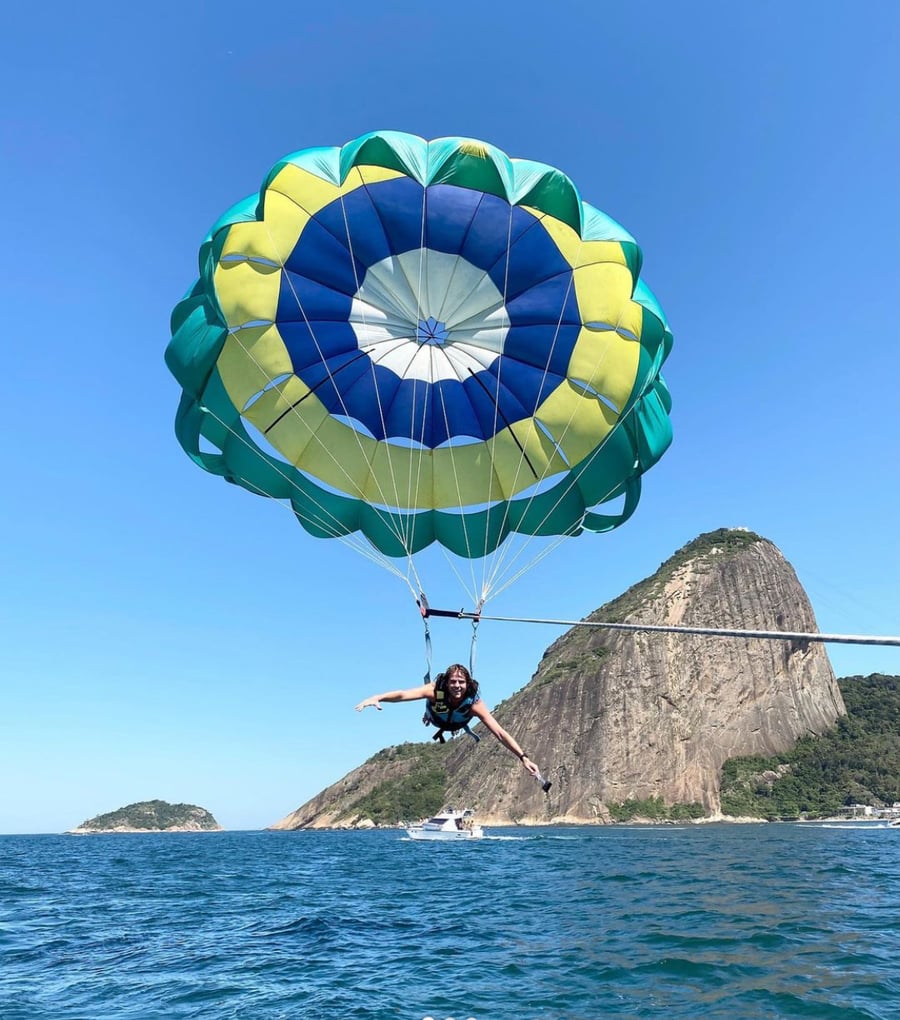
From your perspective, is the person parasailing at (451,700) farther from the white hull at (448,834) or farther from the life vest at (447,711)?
the white hull at (448,834)

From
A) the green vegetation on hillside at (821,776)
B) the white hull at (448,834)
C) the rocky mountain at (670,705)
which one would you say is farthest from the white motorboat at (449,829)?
the green vegetation on hillside at (821,776)

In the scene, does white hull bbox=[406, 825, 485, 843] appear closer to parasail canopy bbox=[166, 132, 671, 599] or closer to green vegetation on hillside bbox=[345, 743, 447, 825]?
parasail canopy bbox=[166, 132, 671, 599]

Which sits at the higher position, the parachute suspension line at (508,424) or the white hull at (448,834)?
the parachute suspension line at (508,424)

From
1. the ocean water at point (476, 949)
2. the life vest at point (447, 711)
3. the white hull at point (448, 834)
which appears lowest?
the ocean water at point (476, 949)

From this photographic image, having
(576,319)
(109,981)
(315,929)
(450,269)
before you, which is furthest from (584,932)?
(450,269)

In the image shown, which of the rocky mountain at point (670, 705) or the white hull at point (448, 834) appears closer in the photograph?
the white hull at point (448, 834)

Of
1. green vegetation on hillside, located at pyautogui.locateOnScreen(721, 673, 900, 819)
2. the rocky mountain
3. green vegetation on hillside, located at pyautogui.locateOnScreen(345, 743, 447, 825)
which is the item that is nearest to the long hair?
the rocky mountain

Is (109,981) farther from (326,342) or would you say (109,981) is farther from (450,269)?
(450,269)
